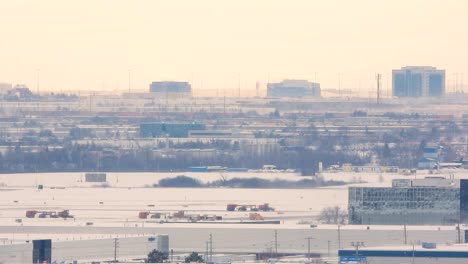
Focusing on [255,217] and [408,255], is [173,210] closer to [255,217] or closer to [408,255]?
[255,217]

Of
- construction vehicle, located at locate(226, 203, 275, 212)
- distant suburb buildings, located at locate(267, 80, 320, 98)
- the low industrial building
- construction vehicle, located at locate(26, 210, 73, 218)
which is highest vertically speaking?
distant suburb buildings, located at locate(267, 80, 320, 98)

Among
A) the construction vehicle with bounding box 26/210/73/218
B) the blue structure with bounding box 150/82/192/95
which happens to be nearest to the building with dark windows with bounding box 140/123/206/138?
the blue structure with bounding box 150/82/192/95

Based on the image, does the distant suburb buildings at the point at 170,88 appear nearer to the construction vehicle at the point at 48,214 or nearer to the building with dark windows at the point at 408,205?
the construction vehicle at the point at 48,214

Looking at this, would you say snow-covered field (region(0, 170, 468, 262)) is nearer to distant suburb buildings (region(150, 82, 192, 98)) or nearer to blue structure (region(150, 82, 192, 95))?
distant suburb buildings (region(150, 82, 192, 98))

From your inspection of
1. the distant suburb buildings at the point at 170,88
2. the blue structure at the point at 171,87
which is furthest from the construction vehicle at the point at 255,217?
the blue structure at the point at 171,87

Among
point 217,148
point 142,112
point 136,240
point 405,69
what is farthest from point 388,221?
point 405,69

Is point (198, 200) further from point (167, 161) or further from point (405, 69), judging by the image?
point (405, 69)
